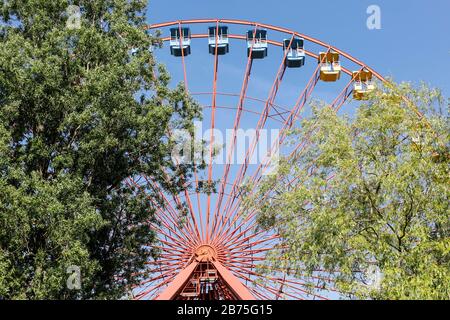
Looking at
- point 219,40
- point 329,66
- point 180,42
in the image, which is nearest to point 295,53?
point 329,66

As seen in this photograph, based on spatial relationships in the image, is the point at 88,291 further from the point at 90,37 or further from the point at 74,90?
the point at 90,37

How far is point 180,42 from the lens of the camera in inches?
921

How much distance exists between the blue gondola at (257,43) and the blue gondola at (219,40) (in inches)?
38.7

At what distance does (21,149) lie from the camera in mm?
11758

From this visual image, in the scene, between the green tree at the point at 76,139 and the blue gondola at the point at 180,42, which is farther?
the blue gondola at the point at 180,42

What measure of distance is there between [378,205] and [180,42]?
15330 millimetres

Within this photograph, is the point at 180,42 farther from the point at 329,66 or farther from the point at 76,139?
the point at 76,139

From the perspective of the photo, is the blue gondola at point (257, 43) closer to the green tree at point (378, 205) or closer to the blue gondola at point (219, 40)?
the blue gondola at point (219, 40)

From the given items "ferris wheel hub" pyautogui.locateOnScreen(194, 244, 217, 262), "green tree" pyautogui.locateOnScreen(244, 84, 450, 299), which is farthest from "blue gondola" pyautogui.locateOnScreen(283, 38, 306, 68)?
"green tree" pyautogui.locateOnScreen(244, 84, 450, 299)

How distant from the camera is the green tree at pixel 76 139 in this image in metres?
11.0

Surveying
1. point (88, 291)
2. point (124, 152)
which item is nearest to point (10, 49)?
point (124, 152)

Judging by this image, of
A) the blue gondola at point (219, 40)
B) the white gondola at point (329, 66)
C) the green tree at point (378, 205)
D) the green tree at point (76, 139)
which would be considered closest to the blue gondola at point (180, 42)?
the blue gondola at point (219, 40)
